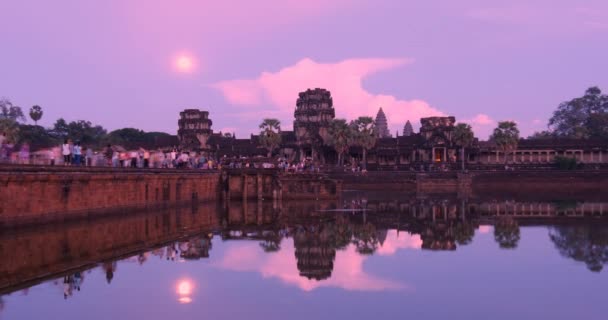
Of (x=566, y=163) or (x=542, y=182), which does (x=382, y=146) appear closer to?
(x=566, y=163)

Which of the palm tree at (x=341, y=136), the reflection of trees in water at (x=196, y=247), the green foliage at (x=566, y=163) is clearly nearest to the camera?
the reflection of trees in water at (x=196, y=247)

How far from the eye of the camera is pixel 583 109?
153125 millimetres

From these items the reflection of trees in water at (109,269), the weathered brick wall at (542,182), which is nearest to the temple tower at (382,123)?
the weathered brick wall at (542,182)

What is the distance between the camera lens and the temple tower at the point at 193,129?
110688mm

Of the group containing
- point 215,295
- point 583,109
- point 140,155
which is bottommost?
point 215,295

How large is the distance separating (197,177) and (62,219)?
21910 millimetres

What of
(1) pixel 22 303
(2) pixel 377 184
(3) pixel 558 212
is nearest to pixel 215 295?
(1) pixel 22 303

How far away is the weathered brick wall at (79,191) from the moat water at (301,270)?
1016 mm

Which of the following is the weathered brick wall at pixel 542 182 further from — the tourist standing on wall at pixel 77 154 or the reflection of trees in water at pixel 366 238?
the tourist standing on wall at pixel 77 154

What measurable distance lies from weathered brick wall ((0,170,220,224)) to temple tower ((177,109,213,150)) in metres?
62.6

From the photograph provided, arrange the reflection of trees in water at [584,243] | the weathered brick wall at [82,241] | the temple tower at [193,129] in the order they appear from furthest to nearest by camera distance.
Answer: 1. the temple tower at [193,129]
2. the reflection of trees in water at [584,243]
3. the weathered brick wall at [82,241]

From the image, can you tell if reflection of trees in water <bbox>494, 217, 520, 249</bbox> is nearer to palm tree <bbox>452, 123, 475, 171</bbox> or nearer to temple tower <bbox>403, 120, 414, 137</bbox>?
palm tree <bbox>452, 123, 475, 171</bbox>

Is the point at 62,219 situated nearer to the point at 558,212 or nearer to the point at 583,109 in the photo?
the point at 558,212

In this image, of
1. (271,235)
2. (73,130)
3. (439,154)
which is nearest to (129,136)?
(73,130)
